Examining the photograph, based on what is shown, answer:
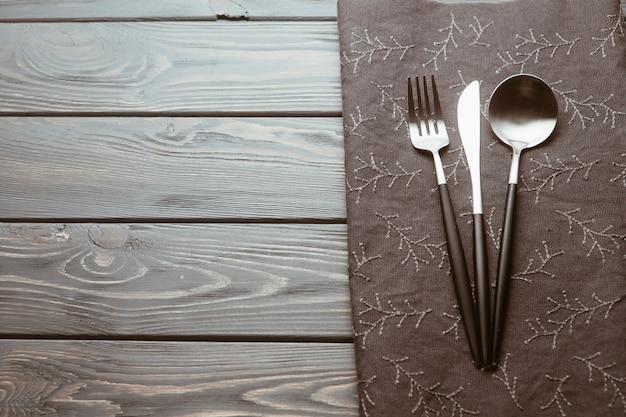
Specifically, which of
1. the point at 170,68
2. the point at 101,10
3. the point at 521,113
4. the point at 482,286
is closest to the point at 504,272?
the point at 482,286

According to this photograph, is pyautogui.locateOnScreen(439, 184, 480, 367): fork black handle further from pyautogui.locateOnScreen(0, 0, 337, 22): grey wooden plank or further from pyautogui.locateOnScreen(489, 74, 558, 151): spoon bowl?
pyautogui.locateOnScreen(0, 0, 337, 22): grey wooden plank

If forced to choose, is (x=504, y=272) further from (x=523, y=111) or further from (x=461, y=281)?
(x=523, y=111)

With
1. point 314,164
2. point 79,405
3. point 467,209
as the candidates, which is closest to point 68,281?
point 79,405

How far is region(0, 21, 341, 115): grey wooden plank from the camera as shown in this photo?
0.70 metres

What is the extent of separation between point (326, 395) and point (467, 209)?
9.2 inches

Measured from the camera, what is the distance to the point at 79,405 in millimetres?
586

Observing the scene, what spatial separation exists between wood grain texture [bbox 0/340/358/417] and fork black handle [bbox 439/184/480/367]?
0.12 meters

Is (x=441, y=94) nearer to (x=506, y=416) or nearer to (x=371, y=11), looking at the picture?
(x=371, y=11)

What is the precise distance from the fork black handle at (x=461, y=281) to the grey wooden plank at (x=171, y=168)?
12 cm

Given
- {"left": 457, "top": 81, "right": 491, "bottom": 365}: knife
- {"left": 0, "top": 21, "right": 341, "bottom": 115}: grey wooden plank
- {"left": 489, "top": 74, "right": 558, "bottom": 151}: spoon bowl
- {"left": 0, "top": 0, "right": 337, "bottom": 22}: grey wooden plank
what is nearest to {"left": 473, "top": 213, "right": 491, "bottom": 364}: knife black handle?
{"left": 457, "top": 81, "right": 491, "bottom": 365}: knife

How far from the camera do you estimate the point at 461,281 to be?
56 cm

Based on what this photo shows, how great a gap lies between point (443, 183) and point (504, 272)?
0.35ft

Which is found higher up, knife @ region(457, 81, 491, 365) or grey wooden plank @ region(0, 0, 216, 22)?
grey wooden plank @ region(0, 0, 216, 22)

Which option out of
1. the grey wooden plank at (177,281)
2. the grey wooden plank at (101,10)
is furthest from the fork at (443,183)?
the grey wooden plank at (101,10)
